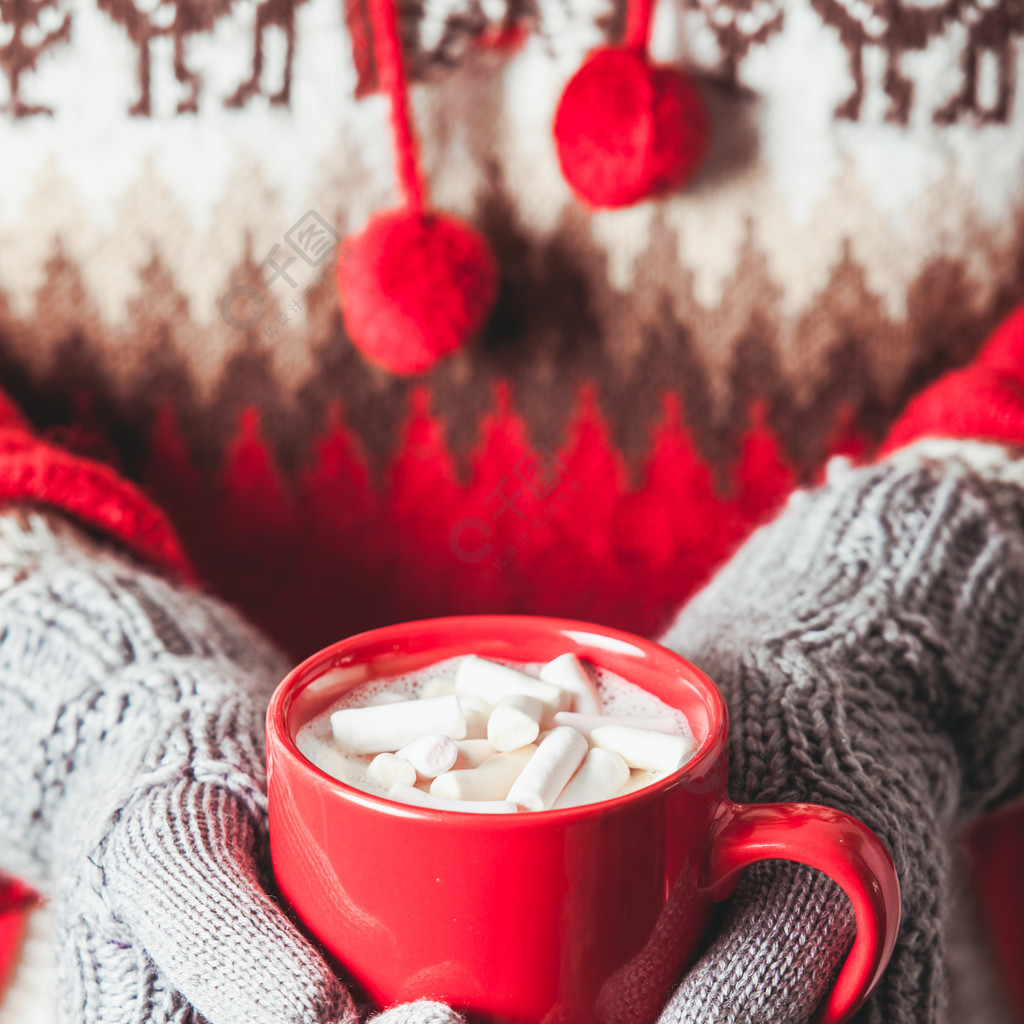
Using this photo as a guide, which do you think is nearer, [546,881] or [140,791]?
[546,881]

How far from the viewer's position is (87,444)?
0.76 metres

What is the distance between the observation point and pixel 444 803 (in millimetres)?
311

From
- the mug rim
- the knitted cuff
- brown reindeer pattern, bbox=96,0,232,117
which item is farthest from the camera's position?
brown reindeer pattern, bbox=96,0,232,117

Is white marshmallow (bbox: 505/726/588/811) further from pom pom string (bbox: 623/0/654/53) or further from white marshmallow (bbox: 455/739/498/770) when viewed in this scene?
pom pom string (bbox: 623/0/654/53)

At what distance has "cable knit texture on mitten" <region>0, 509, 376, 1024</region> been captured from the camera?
34 centimetres

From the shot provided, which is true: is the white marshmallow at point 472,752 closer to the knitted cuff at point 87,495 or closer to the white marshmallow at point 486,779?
the white marshmallow at point 486,779

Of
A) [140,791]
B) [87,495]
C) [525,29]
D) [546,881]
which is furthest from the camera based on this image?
[525,29]

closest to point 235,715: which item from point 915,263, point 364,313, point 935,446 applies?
point 364,313

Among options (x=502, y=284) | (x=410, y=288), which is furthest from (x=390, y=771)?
(x=502, y=284)

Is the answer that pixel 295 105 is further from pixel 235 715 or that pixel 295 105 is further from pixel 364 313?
pixel 235 715

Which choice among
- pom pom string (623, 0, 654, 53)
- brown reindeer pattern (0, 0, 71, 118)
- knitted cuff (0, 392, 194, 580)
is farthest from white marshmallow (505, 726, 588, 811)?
brown reindeer pattern (0, 0, 71, 118)

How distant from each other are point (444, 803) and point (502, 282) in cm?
53

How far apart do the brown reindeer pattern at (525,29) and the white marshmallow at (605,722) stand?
53 centimetres

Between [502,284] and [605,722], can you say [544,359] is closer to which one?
[502,284]
